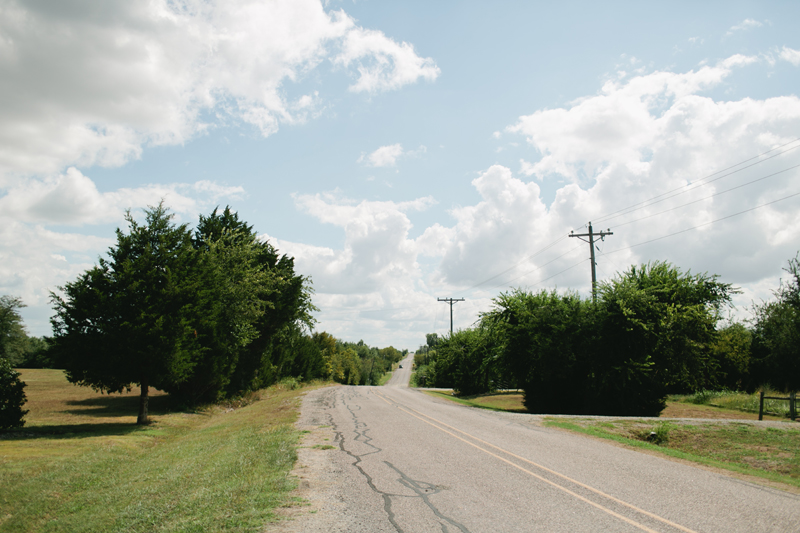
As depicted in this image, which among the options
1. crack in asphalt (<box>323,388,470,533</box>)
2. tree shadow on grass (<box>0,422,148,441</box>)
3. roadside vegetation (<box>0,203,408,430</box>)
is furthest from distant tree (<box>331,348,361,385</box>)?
crack in asphalt (<box>323,388,470,533</box>)

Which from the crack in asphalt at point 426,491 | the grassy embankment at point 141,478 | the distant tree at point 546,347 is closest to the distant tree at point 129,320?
the grassy embankment at point 141,478

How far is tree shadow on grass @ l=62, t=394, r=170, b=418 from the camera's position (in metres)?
25.0

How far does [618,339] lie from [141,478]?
79.6ft

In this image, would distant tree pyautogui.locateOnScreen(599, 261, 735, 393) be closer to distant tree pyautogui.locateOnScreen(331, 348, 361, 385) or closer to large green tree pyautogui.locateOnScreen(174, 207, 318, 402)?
large green tree pyautogui.locateOnScreen(174, 207, 318, 402)

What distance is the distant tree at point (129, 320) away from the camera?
17906mm

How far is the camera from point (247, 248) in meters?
31.3

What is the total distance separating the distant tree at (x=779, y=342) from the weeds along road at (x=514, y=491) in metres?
24.9

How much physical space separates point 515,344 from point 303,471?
2250cm

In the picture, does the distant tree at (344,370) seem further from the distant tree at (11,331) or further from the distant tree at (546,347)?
the distant tree at (546,347)

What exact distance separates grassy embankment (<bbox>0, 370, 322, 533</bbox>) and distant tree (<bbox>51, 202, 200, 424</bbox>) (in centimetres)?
247

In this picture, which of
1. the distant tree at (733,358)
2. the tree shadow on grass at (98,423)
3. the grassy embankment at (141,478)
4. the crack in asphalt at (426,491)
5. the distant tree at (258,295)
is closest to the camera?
the crack in asphalt at (426,491)

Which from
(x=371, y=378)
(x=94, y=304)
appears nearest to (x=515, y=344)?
(x=94, y=304)

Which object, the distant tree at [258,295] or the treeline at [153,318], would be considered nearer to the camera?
the treeline at [153,318]

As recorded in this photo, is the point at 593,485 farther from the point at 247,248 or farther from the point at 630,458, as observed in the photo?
the point at 247,248
